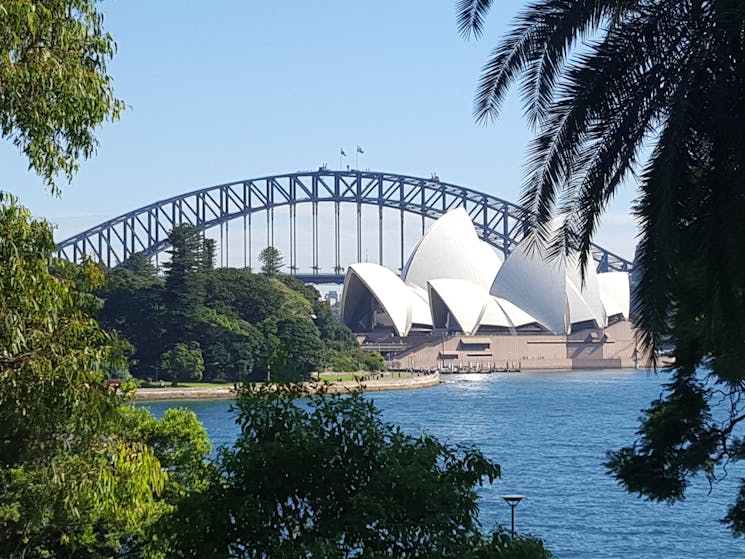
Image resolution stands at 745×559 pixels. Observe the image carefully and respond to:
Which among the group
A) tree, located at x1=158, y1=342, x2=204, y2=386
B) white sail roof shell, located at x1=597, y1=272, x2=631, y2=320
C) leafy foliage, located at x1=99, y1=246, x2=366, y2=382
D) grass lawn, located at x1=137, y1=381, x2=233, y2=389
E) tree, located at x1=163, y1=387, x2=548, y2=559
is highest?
white sail roof shell, located at x1=597, y1=272, x2=631, y2=320

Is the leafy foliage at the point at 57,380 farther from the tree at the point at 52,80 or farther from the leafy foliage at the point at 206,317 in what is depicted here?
the leafy foliage at the point at 206,317

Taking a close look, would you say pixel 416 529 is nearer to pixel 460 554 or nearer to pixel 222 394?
pixel 460 554

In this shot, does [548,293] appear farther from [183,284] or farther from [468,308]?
[183,284]

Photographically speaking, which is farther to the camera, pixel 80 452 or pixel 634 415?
pixel 634 415

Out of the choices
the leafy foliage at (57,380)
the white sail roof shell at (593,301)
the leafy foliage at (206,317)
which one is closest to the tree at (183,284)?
the leafy foliage at (206,317)

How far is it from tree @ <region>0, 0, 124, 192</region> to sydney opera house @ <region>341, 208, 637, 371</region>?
81107mm

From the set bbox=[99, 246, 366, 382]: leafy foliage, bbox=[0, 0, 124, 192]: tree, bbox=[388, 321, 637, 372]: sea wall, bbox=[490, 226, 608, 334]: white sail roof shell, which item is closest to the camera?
Answer: bbox=[0, 0, 124, 192]: tree

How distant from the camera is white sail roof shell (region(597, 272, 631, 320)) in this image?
97387mm

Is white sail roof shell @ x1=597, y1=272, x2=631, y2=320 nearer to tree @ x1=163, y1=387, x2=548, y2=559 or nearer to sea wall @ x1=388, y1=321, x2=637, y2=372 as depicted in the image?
sea wall @ x1=388, y1=321, x2=637, y2=372

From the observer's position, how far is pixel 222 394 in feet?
194

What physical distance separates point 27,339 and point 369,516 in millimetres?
2155

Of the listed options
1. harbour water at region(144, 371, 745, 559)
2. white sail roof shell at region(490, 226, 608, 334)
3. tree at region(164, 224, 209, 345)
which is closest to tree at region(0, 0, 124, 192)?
harbour water at region(144, 371, 745, 559)

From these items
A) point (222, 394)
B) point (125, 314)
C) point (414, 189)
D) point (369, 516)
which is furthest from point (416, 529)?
point (414, 189)

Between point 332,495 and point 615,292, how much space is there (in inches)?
3773
